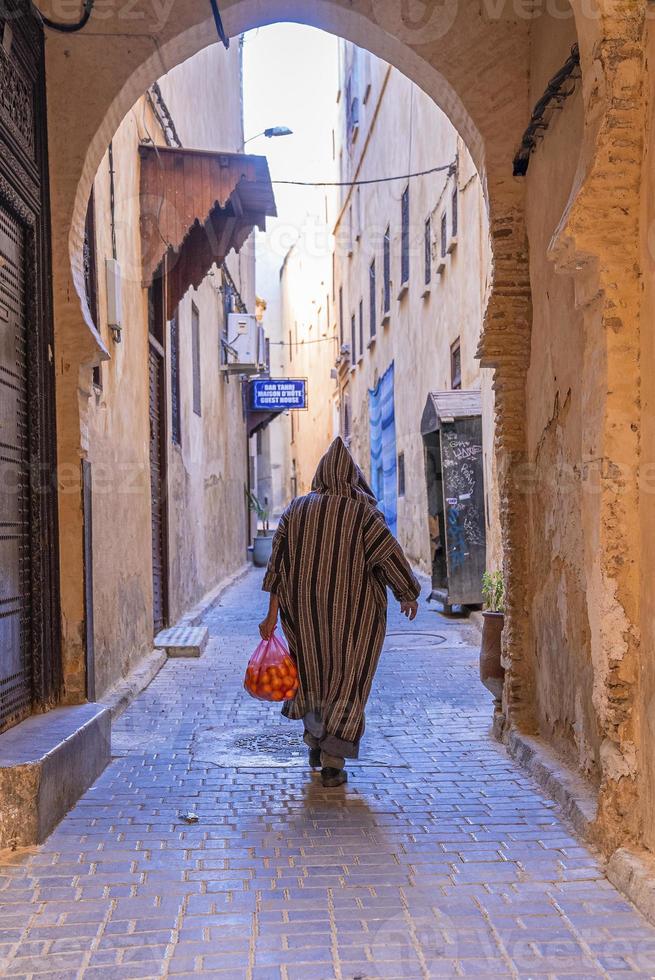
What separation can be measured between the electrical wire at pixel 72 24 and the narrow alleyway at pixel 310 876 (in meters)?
3.99

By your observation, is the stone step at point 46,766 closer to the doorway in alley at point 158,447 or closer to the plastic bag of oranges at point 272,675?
the plastic bag of oranges at point 272,675

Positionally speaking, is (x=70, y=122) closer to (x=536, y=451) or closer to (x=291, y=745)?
(x=536, y=451)

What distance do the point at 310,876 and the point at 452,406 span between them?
788 centimetres

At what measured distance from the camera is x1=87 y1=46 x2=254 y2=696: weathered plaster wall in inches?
267

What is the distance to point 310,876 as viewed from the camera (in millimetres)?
3566

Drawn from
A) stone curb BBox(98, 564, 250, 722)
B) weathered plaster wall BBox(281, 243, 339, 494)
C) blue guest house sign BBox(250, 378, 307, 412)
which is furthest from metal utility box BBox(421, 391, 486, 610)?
weathered plaster wall BBox(281, 243, 339, 494)

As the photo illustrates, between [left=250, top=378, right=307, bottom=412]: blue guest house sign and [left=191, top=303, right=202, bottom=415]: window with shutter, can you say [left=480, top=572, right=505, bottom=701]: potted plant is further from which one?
[left=250, top=378, right=307, bottom=412]: blue guest house sign

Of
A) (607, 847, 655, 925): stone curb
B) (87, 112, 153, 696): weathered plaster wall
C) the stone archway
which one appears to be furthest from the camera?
(87, 112, 153, 696): weathered plaster wall

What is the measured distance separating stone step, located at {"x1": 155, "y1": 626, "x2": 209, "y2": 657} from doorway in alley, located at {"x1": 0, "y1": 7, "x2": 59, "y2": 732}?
3.90 meters

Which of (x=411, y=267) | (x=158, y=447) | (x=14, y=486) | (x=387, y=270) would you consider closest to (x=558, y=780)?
(x=14, y=486)

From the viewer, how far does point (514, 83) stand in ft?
17.6

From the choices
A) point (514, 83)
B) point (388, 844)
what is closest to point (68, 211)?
point (514, 83)

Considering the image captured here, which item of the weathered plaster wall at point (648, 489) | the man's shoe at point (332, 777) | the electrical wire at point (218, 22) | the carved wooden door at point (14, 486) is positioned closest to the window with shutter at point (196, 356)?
the electrical wire at point (218, 22)

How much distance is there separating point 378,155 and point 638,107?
59.5ft
